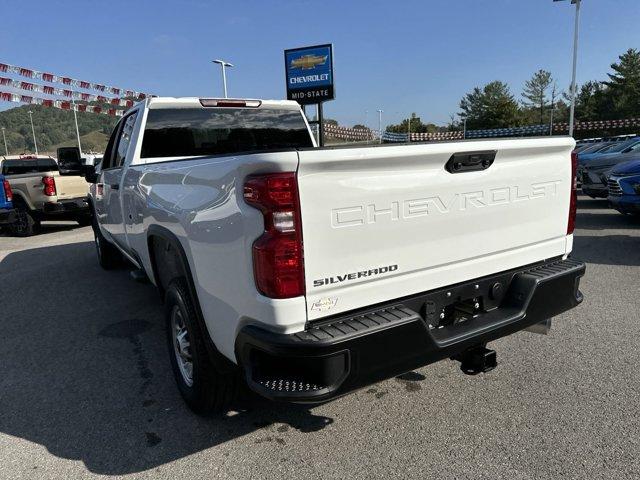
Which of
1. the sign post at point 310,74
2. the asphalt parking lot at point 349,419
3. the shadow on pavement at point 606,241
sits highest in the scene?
the sign post at point 310,74

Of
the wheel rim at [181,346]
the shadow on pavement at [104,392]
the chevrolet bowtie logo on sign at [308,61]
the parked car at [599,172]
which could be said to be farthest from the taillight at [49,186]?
the parked car at [599,172]

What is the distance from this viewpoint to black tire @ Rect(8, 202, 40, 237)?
10945mm

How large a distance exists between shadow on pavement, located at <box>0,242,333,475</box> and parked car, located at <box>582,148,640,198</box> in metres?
9.95

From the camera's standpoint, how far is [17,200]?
10945 millimetres

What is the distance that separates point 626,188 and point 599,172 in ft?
10.4

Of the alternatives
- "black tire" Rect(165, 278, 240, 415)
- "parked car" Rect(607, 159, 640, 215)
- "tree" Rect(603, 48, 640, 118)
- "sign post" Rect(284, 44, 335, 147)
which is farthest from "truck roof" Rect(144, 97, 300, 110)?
"tree" Rect(603, 48, 640, 118)

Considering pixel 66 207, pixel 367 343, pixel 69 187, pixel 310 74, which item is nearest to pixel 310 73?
pixel 310 74

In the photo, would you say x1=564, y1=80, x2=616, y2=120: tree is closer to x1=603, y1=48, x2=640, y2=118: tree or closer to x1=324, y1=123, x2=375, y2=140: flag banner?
x1=603, y1=48, x2=640, y2=118: tree

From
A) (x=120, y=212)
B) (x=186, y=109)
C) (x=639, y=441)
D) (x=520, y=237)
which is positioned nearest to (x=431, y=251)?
(x=520, y=237)

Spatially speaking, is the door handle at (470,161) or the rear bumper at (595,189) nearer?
the door handle at (470,161)

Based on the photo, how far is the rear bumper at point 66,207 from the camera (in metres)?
10.4

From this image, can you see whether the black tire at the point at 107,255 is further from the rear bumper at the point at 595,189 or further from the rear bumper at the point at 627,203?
the rear bumper at the point at 595,189

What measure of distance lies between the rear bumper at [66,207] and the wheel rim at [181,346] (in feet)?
27.0


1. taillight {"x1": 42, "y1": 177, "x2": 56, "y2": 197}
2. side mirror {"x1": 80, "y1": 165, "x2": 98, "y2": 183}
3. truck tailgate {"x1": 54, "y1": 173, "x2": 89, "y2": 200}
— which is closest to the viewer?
Result: side mirror {"x1": 80, "y1": 165, "x2": 98, "y2": 183}
